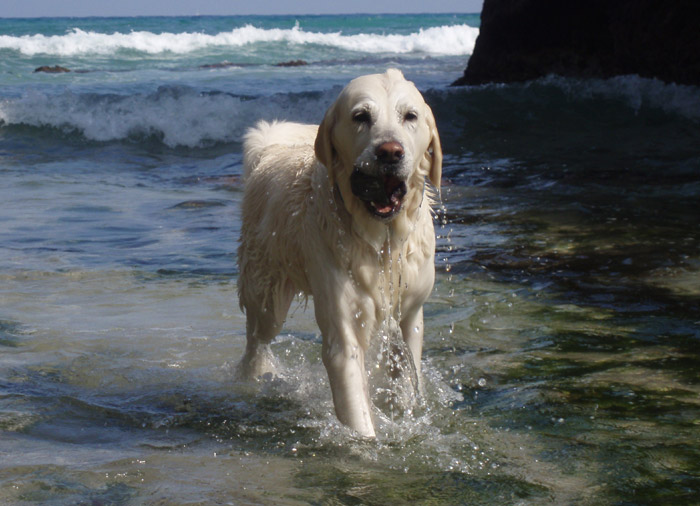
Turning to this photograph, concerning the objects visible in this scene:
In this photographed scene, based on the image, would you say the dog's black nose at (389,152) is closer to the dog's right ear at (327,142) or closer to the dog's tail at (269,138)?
the dog's right ear at (327,142)

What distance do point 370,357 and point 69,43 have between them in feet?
114

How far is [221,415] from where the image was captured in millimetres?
4363

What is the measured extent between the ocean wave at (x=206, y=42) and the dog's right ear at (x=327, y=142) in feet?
107

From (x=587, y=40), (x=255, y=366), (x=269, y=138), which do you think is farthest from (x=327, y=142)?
(x=587, y=40)

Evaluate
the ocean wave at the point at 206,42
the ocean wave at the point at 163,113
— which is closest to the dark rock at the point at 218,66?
the ocean wave at the point at 206,42

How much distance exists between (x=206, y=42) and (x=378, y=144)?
40948 mm

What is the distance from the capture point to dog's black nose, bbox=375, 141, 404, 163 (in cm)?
337

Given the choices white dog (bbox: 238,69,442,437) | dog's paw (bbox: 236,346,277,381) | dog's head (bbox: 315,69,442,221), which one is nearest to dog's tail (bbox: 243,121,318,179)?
white dog (bbox: 238,69,442,437)

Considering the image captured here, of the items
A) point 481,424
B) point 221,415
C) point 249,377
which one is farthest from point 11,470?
point 481,424

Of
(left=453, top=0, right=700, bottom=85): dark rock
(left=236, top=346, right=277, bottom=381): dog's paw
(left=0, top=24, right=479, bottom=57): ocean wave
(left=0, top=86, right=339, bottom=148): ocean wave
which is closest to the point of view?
(left=236, top=346, right=277, bottom=381): dog's paw

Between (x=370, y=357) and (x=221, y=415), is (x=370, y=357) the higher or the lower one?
the higher one

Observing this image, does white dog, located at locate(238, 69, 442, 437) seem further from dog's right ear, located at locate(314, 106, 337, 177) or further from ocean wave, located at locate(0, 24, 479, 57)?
ocean wave, located at locate(0, 24, 479, 57)

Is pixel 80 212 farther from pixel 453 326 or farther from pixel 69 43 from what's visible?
pixel 69 43

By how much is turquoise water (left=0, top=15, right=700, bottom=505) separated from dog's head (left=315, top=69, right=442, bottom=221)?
1.07m
